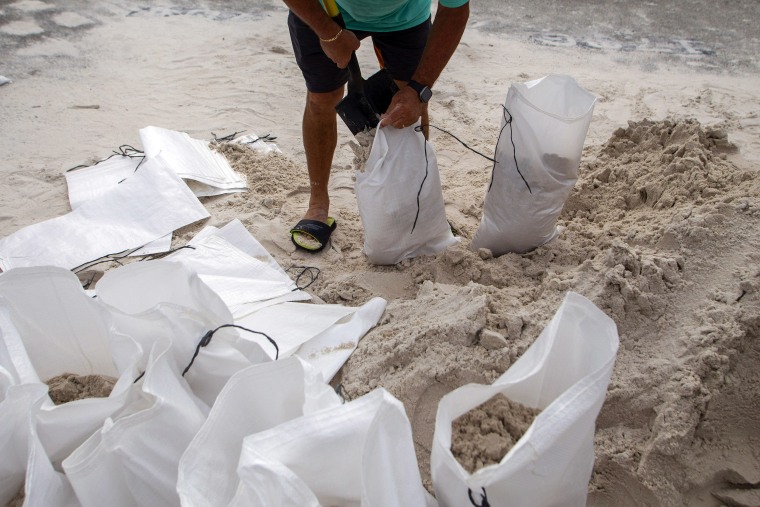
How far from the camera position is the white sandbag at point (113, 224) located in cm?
213

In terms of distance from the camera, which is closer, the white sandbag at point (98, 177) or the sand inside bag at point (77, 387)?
the sand inside bag at point (77, 387)

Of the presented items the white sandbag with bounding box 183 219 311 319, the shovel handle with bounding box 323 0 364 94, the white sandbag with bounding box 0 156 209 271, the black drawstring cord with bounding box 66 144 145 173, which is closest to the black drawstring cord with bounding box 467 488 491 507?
the white sandbag with bounding box 183 219 311 319

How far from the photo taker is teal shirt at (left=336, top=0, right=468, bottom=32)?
6.18 ft

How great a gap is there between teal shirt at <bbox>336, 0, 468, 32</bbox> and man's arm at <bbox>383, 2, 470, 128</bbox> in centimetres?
20

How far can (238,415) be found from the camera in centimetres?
105

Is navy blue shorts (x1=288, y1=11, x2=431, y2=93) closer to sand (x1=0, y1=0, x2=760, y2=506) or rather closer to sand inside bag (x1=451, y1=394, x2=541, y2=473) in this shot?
sand (x1=0, y1=0, x2=760, y2=506)

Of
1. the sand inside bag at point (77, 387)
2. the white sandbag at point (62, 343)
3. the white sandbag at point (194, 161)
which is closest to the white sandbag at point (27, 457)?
the white sandbag at point (62, 343)

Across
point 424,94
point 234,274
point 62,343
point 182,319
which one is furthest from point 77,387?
point 424,94

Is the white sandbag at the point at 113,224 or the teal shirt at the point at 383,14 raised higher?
the teal shirt at the point at 383,14

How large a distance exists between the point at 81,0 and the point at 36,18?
54 cm

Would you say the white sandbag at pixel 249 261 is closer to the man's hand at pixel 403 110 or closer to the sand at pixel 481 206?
the sand at pixel 481 206

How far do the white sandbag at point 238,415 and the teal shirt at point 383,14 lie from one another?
1.31m

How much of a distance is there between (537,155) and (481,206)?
0.64m

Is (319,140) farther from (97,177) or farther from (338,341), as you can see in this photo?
(97,177)
